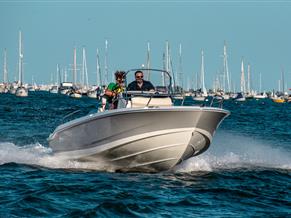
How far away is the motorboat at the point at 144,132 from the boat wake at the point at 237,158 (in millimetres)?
1003

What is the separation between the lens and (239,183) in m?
14.5

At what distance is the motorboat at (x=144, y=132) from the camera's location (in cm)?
1435

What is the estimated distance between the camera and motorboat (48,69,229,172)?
565 inches

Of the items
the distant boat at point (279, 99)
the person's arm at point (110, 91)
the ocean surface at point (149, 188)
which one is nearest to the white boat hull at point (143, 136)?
the ocean surface at point (149, 188)

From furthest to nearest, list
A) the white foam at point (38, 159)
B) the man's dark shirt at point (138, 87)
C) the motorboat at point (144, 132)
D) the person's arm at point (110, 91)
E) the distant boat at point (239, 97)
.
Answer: the distant boat at point (239, 97) → the white foam at point (38, 159) → the person's arm at point (110, 91) → the man's dark shirt at point (138, 87) → the motorboat at point (144, 132)

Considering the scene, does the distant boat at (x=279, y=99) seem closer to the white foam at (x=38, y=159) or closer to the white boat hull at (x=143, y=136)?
the white foam at (x=38, y=159)

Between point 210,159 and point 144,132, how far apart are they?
4032 millimetres

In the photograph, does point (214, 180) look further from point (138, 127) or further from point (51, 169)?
point (51, 169)

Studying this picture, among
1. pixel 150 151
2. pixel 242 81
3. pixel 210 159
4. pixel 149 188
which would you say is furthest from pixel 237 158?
pixel 242 81

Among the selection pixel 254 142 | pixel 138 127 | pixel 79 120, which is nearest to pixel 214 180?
pixel 138 127

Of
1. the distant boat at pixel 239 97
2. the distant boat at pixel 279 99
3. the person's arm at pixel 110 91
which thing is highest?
the person's arm at pixel 110 91

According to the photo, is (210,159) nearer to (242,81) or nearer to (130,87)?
(130,87)

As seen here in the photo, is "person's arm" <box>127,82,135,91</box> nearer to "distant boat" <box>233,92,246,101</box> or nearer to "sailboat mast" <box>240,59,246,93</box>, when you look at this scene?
"distant boat" <box>233,92,246,101</box>

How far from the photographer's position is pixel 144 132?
14.5 meters
